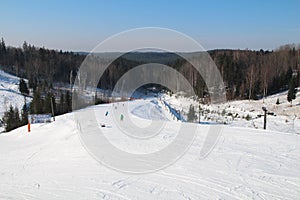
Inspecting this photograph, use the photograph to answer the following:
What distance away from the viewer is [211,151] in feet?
33.7

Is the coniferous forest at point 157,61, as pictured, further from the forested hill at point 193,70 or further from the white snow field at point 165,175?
the white snow field at point 165,175

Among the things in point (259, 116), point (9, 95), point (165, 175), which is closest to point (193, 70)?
point (259, 116)

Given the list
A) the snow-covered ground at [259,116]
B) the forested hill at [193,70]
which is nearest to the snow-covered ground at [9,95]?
the forested hill at [193,70]

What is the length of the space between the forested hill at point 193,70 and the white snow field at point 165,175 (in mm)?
27573

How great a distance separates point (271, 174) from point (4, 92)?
191ft

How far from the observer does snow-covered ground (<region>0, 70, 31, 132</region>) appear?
Answer: 4838 cm

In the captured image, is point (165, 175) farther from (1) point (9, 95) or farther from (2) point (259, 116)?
(1) point (9, 95)

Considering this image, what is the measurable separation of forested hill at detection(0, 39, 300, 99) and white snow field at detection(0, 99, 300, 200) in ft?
90.5

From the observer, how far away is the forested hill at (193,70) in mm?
48500

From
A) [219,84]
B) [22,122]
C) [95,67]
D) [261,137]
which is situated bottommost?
[22,122]

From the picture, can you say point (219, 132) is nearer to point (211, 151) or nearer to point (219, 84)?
point (211, 151)

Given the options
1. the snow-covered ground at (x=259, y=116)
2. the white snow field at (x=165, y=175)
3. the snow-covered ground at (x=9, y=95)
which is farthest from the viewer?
the snow-covered ground at (x=9, y=95)

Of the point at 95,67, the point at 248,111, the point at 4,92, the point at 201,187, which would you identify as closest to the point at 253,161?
the point at 201,187

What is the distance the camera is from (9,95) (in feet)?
176
